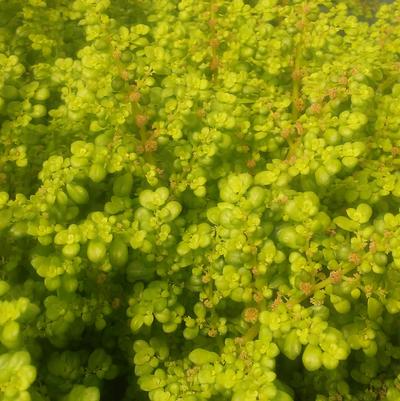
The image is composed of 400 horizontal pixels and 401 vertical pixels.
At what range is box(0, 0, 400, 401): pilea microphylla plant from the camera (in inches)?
62.9

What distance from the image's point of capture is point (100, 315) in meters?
1.82

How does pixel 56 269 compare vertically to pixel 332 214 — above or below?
above

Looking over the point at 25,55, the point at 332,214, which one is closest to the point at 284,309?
the point at 332,214

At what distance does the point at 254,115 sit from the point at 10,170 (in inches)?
39.6

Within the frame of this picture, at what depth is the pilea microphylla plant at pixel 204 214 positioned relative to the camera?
1.60 m

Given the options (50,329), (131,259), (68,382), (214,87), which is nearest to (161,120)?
(214,87)

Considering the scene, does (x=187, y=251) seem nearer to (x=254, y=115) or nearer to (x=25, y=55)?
(x=254, y=115)

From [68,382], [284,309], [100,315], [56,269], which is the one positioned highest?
[56,269]

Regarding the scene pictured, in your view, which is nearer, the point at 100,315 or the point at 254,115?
the point at 100,315

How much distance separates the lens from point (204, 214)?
1924 mm

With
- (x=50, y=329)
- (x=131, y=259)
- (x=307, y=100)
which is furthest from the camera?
(x=307, y=100)

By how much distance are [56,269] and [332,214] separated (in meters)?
1.07

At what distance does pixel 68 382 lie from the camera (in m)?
1.80

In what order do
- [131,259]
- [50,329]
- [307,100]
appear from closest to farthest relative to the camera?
[50,329], [131,259], [307,100]
